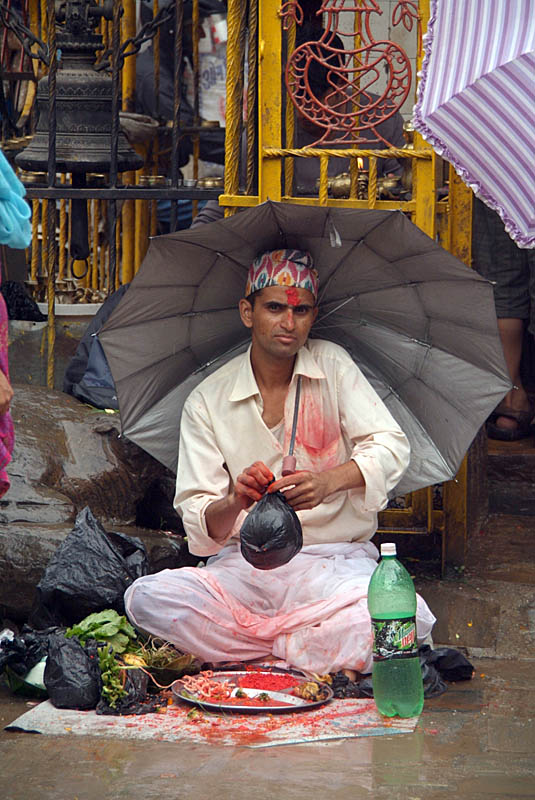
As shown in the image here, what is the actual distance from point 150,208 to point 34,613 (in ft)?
12.8

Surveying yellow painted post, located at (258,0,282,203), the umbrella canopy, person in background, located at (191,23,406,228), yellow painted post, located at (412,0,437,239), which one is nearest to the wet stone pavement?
the umbrella canopy

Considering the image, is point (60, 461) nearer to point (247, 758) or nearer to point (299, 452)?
point (299, 452)

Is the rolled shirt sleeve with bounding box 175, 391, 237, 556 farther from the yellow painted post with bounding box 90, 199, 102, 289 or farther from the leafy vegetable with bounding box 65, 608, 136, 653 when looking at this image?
the yellow painted post with bounding box 90, 199, 102, 289

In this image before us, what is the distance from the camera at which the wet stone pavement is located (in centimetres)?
342

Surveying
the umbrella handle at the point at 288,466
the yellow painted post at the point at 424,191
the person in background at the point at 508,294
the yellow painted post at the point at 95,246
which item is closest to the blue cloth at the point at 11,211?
the umbrella handle at the point at 288,466

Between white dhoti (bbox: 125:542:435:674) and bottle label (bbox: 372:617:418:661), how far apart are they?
0.30m

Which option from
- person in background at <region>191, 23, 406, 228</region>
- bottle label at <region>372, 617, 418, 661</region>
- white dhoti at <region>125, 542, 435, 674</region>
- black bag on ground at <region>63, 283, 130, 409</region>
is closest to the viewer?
bottle label at <region>372, 617, 418, 661</region>

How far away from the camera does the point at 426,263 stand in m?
4.74

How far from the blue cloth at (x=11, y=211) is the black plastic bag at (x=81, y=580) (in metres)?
1.29

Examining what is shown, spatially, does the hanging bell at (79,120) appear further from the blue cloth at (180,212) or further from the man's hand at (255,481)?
the man's hand at (255,481)

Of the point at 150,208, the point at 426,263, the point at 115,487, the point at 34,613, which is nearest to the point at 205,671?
the point at 34,613

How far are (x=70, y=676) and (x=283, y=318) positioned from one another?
1.53 metres

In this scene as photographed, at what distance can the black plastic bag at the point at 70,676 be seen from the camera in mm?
4191

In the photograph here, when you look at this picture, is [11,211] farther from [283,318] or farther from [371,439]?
[371,439]
